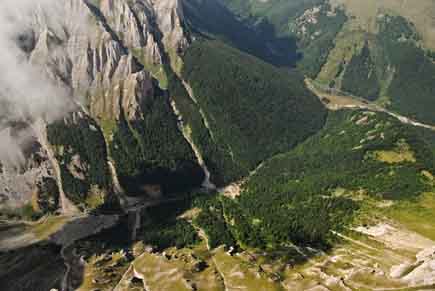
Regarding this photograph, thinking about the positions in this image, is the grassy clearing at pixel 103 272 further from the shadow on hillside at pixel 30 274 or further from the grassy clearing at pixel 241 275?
the grassy clearing at pixel 241 275

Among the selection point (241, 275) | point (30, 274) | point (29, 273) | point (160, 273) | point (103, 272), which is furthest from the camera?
point (29, 273)

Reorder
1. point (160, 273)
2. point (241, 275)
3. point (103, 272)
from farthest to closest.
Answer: point (103, 272)
point (160, 273)
point (241, 275)

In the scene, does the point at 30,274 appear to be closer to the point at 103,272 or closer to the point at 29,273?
the point at 29,273

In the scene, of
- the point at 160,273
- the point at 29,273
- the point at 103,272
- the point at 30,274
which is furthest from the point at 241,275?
the point at 29,273

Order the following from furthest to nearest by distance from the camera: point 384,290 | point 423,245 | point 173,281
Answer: point 423,245 < point 173,281 < point 384,290

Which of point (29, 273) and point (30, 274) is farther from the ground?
point (29, 273)

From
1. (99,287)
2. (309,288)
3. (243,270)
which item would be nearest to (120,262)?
(99,287)

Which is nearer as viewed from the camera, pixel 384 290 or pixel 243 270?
pixel 384 290

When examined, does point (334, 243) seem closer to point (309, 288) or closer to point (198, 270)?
point (309, 288)

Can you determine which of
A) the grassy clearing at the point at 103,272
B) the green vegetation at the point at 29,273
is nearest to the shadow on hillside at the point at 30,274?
the green vegetation at the point at 29,273

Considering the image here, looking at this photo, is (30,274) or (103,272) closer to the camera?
(103,272)

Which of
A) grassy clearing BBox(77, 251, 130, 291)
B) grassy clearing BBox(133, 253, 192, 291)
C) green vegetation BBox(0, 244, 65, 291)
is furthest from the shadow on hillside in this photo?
grassy clearing BBox(133, 253, 192, 291)
